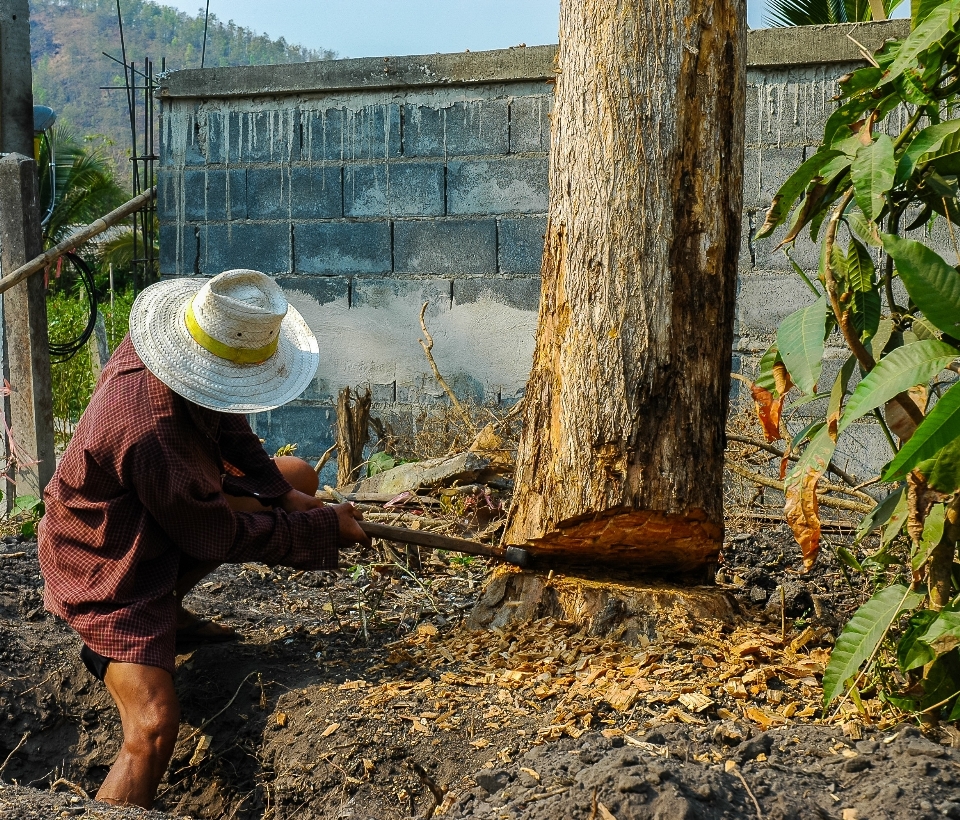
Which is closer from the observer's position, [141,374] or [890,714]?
[890,714]

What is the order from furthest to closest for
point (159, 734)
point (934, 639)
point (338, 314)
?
point (338, 314) < point (159, 734) < point (934, 639)

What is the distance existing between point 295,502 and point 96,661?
83cm

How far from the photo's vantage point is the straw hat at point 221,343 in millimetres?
2771

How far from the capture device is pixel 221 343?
2832 millimetres

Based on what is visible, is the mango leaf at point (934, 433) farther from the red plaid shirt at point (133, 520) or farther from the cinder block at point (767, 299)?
the cinder block at point (767, 299)

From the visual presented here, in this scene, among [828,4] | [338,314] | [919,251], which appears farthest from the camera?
[828,4]

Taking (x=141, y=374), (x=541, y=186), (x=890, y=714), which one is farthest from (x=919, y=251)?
(x=541, y=186)

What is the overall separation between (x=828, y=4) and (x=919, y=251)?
942cm

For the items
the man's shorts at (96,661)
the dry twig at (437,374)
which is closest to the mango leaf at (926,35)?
the man's shorts at (96,661)

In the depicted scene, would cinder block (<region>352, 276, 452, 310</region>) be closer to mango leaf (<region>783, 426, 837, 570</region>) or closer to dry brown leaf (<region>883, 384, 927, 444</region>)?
mango leaf (<region>783, 426, 837, 570</region>)

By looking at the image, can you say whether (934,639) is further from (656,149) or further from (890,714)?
(656,149)

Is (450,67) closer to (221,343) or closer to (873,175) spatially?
(221,343)

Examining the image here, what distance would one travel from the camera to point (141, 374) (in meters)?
2.81

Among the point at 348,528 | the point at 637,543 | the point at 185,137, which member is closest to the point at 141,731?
the point at 348,528
